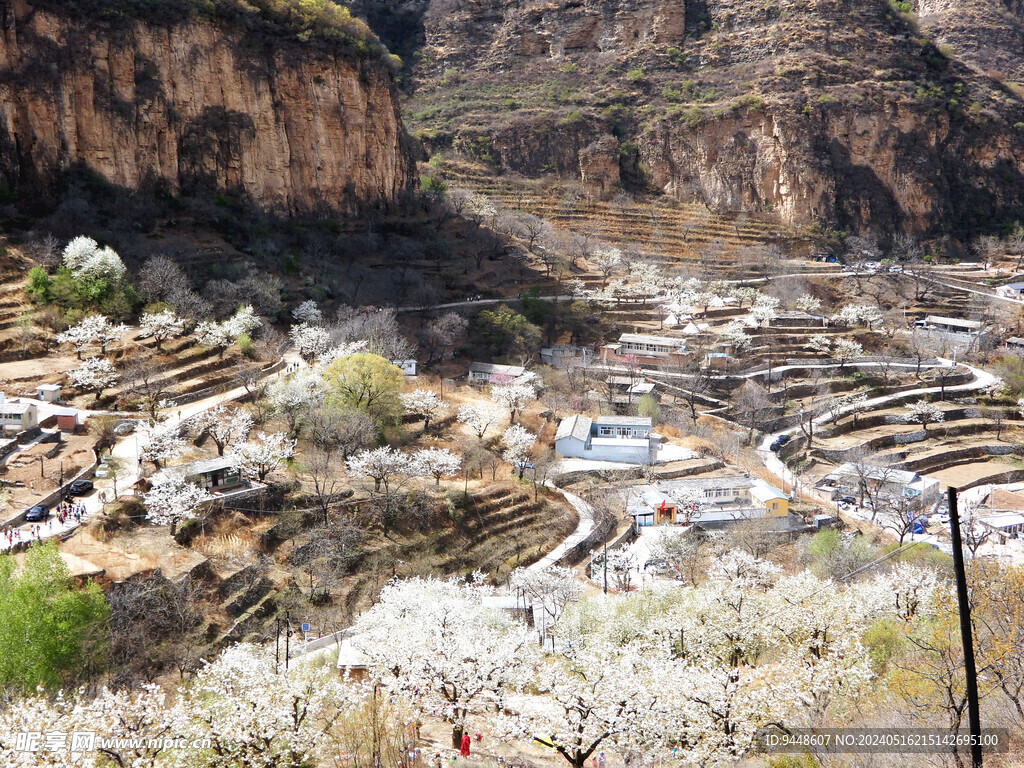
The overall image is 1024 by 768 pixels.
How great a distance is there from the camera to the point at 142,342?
43719 millimetres

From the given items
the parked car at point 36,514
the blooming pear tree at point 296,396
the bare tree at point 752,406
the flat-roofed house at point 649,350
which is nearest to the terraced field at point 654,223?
the flat-roofed house at point 649,350

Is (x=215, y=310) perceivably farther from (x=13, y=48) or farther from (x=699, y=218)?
(x=699, y=218)

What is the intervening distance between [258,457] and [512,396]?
17253 millimetres

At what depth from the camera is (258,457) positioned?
32875 mm

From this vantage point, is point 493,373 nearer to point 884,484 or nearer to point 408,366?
point 408,366

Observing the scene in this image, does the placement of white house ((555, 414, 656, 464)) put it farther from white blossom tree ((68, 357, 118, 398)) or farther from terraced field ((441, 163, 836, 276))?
terraced field ((441, 163, 836, 276))

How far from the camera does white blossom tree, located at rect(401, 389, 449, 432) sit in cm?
4309

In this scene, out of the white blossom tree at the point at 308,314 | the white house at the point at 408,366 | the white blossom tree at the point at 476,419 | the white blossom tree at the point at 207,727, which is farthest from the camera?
the white blossom tree at the point at 308,314

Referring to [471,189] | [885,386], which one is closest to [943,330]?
[885,386]

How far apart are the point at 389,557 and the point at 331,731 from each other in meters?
14.2

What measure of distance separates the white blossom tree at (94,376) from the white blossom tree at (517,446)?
1754cm

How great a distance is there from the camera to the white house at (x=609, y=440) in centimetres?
4500

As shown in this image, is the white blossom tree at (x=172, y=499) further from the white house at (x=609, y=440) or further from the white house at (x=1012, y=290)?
the white house at (x=1012, y=290)

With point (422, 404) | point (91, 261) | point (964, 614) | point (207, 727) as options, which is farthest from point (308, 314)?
point (964, 614)
